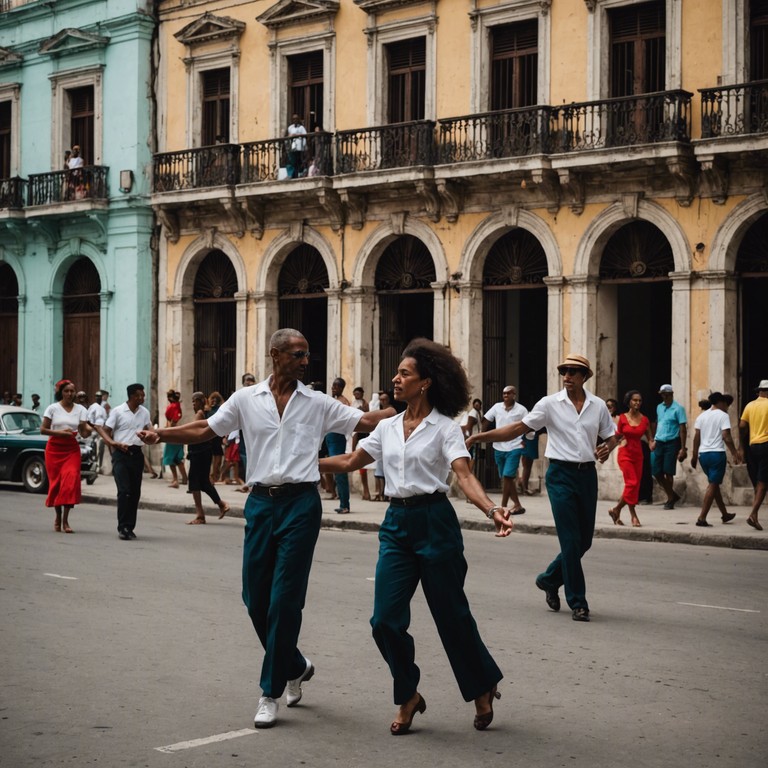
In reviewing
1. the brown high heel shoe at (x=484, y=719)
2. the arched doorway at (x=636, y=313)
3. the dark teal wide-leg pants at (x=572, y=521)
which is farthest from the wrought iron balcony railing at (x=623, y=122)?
the brown high heel shoe at (x=484, y=719)

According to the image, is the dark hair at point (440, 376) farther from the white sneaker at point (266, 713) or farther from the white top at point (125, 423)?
the white top at point (125, 423)

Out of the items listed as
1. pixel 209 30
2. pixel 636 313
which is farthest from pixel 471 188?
pixel 209 30

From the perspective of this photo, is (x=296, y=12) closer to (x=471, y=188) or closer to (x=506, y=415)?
(x=471, y=188)

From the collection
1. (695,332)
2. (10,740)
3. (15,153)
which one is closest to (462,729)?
(10,740)

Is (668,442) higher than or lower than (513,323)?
lower

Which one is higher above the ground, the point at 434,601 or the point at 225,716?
the point at 434,601

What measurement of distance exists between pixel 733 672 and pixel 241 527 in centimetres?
1011

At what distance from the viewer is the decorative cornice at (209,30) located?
25906 mm

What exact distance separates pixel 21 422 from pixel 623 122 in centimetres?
1119

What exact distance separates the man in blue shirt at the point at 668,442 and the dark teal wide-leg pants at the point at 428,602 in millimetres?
13173

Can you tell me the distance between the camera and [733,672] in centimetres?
780

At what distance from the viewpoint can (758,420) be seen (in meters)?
16.2

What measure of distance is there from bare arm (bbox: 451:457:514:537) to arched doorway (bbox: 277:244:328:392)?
Result: 18.0 m

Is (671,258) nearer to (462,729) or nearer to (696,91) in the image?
(696,91)
